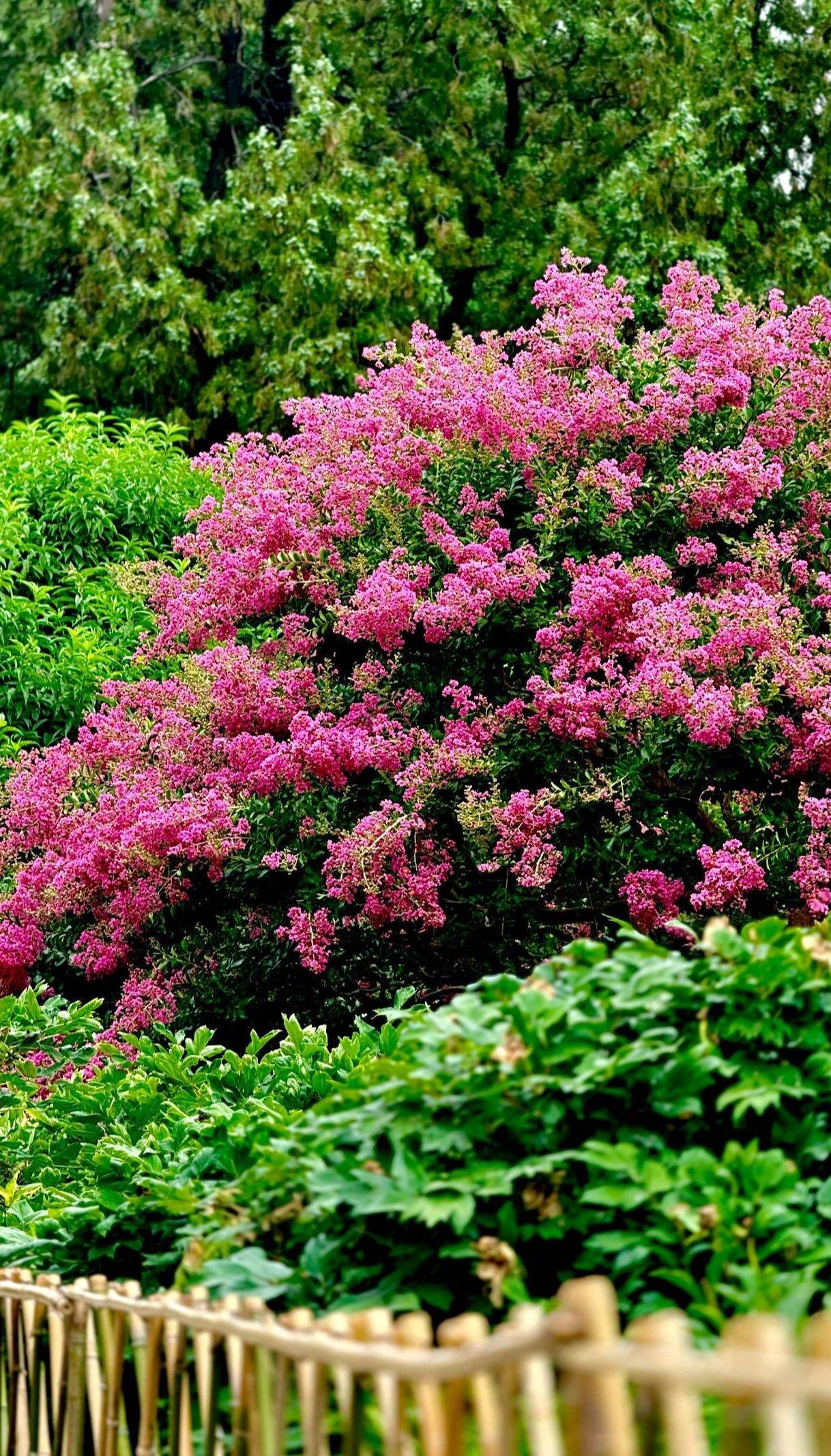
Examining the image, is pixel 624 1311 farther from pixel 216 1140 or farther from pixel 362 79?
pixel 362 79

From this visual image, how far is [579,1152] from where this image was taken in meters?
2.65

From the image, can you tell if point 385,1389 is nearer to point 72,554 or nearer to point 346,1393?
point 346,1393

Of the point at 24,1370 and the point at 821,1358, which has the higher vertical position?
the point at 24,1370

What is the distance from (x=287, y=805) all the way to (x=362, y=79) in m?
13.6

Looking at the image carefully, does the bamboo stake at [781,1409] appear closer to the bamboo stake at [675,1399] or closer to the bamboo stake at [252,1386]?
the bamboo stake at [675,1399]

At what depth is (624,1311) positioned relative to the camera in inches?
103

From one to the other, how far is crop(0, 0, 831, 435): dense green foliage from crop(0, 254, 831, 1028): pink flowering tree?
9.07 metres

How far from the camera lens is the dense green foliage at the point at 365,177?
54.9 ft

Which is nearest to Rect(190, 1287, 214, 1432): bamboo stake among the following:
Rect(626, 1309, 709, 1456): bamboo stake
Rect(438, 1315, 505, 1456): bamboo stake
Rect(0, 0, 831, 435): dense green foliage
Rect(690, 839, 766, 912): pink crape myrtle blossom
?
Rect(438, 1315, 505, 1456): bamboo stake

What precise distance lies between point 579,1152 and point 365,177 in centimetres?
1537

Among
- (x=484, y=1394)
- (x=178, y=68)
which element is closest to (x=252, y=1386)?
(x=484, y=1394)

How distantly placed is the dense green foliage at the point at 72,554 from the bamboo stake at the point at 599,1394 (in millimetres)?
8726

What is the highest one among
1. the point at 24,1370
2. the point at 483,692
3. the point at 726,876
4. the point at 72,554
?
the point at 72,554

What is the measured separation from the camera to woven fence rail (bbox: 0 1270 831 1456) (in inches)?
60.2
